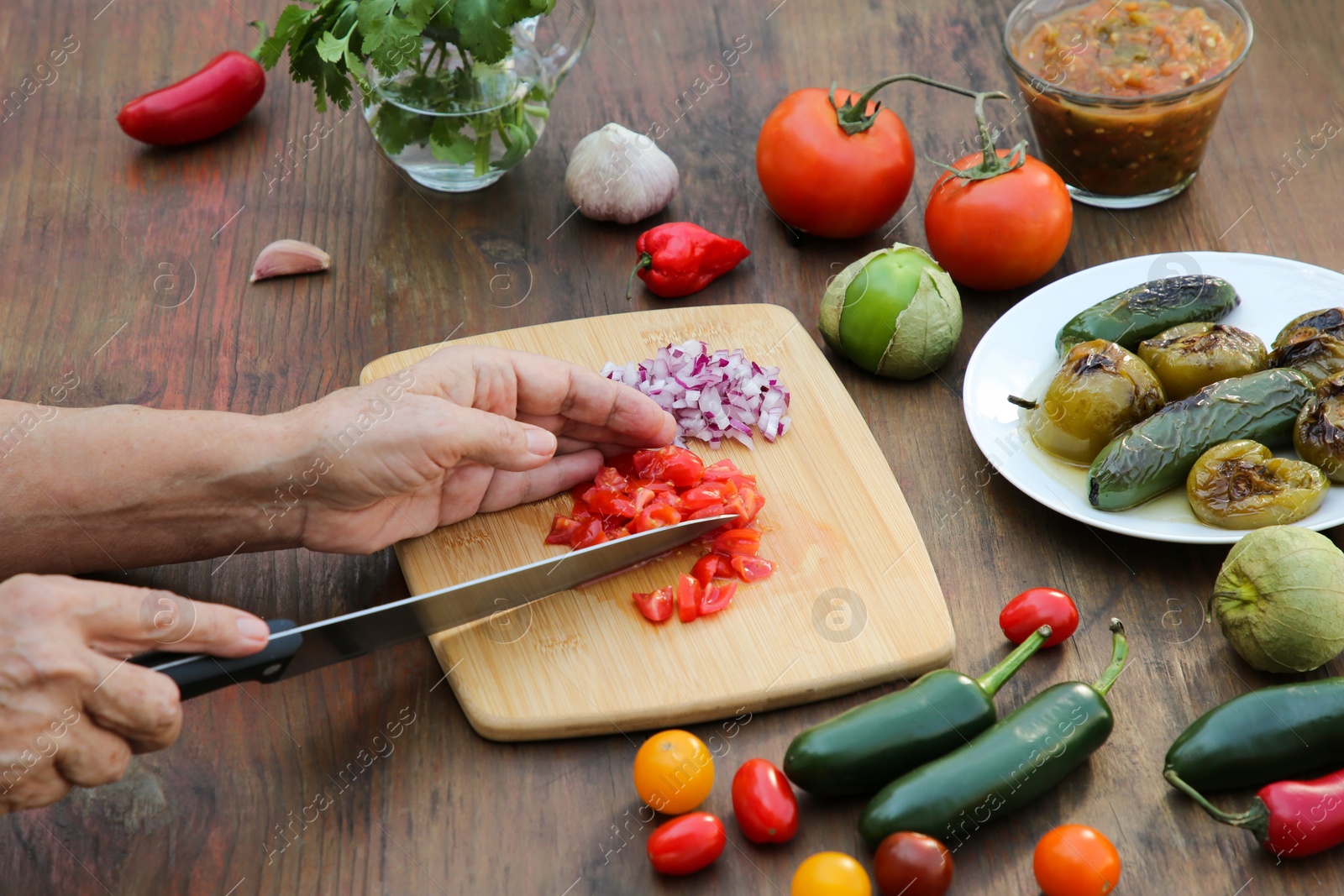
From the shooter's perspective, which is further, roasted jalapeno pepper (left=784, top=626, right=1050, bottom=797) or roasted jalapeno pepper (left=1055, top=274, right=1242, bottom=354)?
roasted jalapeno pepper (left=1055, top=274, right=1242, bottom=354)

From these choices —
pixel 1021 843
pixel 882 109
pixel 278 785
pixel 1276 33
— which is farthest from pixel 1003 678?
pixel 1276 33

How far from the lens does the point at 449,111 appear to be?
261 cm

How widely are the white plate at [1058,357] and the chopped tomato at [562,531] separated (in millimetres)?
799

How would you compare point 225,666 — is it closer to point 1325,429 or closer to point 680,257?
point 680,257

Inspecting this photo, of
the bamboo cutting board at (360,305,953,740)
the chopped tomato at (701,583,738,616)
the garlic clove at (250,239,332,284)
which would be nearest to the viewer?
the bamboo cutting board at (360,305,953,740)

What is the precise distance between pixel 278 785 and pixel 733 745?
0.74 metres

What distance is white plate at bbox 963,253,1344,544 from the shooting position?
6.66 ft

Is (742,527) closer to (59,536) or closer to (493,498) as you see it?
(493,498)

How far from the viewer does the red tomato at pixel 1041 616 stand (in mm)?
1923

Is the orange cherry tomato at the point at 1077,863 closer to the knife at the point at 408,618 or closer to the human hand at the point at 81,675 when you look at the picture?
the knife at the point at 408,618

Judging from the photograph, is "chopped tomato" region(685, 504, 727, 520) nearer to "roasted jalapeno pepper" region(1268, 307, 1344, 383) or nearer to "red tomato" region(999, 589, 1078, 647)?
"red tomato" region(999, 589, 1078, 647)

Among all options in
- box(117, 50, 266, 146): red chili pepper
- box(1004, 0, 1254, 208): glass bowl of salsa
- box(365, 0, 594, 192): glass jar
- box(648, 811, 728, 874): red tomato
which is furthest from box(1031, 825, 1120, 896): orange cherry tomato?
box(117, 50, 266, 146): red chili pepper

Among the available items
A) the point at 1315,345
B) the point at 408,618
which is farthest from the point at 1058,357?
the point at 408,618

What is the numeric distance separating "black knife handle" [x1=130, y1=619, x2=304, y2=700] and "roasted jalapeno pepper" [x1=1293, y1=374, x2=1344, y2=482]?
174 cm
